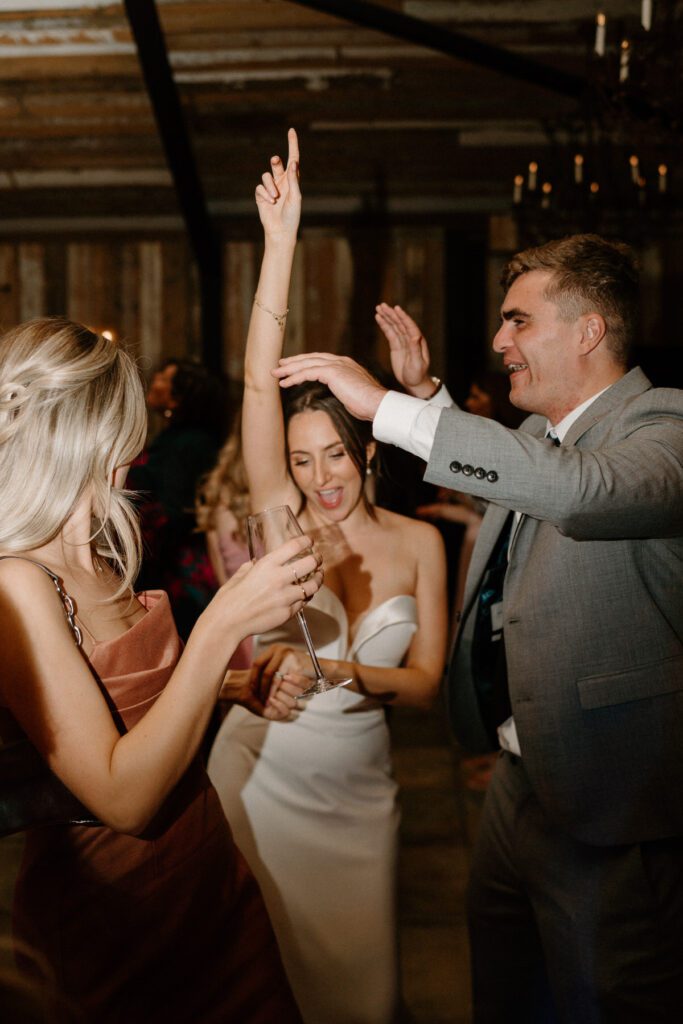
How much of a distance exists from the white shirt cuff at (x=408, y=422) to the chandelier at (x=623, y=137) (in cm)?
233

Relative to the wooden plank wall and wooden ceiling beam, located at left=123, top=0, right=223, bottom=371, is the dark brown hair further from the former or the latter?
the wooden plank wall

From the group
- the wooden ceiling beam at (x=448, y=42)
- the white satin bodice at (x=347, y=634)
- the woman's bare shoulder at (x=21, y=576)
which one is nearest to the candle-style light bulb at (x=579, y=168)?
the wooden ceiling beam at (x=448, y=42)

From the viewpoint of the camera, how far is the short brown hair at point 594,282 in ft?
5.71

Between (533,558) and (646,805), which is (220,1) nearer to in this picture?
(533,558)

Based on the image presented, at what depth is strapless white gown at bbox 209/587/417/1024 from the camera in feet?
6.61

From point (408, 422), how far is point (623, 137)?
12.1 feet

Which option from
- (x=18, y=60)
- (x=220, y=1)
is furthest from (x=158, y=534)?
(x=18, y=60)

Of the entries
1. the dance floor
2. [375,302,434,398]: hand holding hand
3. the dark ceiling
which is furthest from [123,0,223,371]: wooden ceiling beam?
the dance floor

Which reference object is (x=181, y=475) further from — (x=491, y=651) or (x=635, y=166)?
(x=635, y=166)

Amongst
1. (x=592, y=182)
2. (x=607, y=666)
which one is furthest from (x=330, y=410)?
(x=592, y=182)

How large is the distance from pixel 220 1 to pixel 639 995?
459 centimetres

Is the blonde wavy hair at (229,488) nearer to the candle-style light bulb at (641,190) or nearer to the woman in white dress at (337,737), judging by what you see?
the woman in white dress at (337,737)

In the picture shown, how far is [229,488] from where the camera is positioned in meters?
3.33

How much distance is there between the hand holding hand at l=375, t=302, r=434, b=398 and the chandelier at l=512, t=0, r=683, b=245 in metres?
1.89
